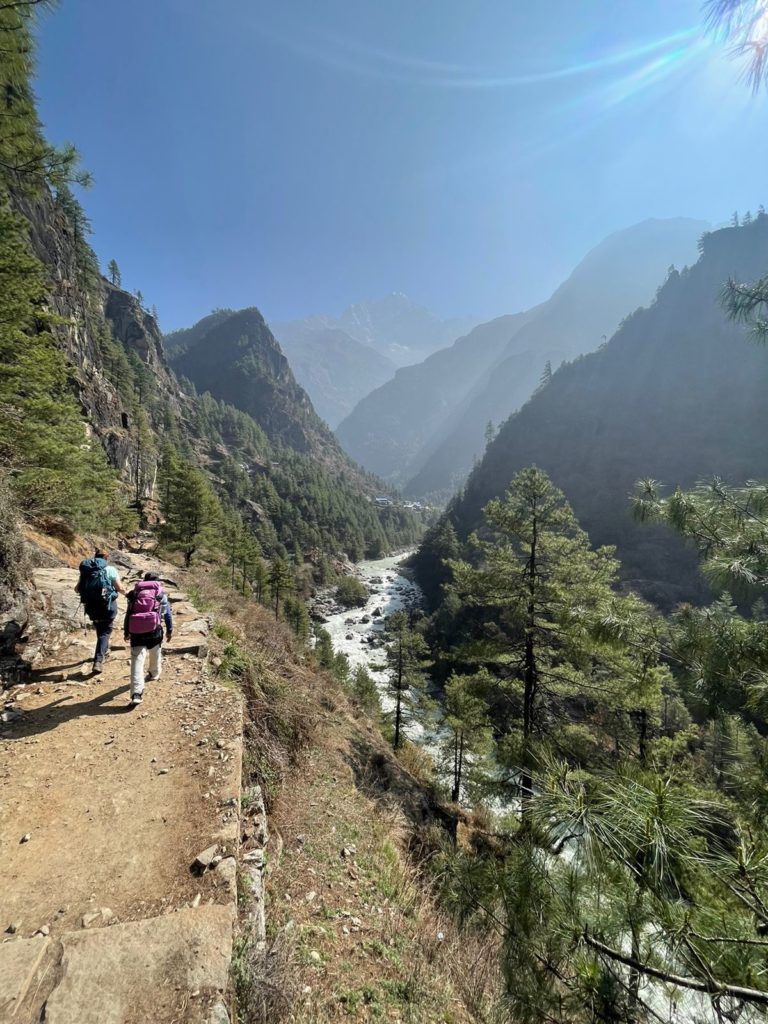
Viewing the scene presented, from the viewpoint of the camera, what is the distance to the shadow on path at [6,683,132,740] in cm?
490

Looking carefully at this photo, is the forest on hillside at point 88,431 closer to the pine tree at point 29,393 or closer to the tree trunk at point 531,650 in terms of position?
the pine tree at point 29,393

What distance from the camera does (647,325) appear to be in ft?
395

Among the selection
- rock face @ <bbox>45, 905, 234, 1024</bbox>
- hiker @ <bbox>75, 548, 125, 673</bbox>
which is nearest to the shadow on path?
hiker @ <bbox>75, 548, 125, 673</bbox>

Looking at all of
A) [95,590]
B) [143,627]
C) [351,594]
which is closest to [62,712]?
[143,627]

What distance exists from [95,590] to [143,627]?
1.23m

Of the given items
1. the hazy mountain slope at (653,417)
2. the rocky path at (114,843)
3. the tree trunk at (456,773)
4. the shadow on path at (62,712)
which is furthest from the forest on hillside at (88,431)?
the hazy mountain slope at (653,417)

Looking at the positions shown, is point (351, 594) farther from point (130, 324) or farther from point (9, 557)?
point (130, 324)

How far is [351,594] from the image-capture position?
241ft

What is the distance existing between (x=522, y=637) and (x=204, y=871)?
8.40m

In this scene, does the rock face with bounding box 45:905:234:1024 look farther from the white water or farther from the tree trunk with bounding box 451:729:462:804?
the white water

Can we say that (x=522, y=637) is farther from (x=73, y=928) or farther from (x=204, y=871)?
(x=73, y=928)

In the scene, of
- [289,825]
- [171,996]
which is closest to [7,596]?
[289,825]

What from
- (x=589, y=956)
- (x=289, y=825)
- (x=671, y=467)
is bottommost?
(x=289, y=825)

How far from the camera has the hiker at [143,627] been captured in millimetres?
5609
